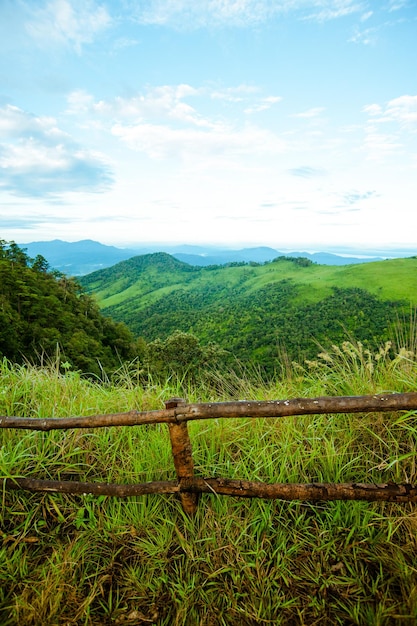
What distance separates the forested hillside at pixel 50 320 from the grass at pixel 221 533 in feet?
86.2

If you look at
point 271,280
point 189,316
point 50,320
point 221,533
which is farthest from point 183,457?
point 271,280

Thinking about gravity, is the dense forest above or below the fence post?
below

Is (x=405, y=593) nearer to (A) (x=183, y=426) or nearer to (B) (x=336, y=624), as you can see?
(B) (x=336, y=624)

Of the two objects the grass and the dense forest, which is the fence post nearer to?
the grass

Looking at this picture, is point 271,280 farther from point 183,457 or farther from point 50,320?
point 183,457

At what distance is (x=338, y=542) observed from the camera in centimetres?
203

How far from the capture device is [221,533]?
6.92ft

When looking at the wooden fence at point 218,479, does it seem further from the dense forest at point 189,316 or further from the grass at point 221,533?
the dense forest at point 189,316

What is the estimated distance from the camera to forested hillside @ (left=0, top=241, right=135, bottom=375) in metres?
30.9

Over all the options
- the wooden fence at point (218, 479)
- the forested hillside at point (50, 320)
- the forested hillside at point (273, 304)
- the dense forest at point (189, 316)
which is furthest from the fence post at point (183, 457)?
the forested hillside at point (273, 304)

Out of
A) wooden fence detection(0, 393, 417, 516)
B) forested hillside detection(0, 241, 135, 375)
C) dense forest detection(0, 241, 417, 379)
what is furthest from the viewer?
forested hillside detection(0, 241, 135, 375)

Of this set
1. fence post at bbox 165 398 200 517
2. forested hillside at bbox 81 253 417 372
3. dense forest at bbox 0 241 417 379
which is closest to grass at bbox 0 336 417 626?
fence post at bbox 165 398 200 517

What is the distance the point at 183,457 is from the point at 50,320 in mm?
42134

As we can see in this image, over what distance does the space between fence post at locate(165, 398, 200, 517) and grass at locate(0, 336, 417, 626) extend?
8cm
